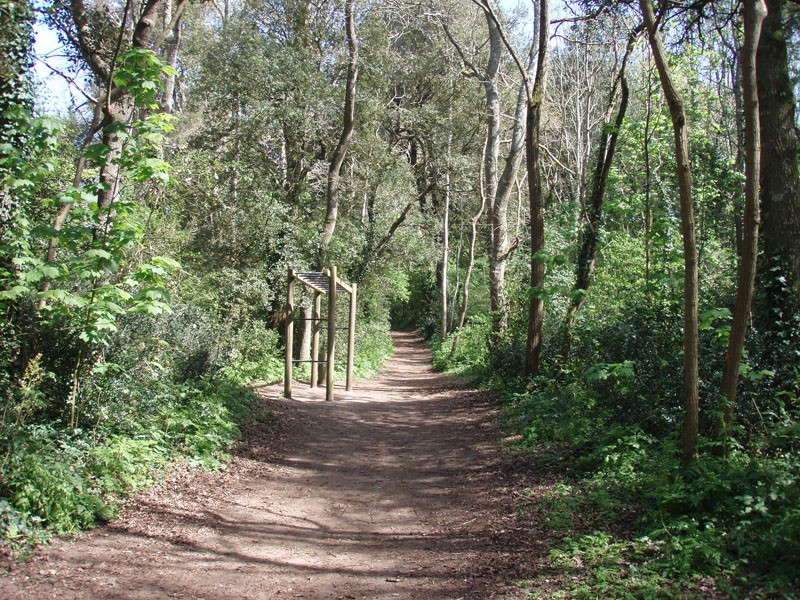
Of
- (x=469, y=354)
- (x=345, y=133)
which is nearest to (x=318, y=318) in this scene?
(x=345, y=133)

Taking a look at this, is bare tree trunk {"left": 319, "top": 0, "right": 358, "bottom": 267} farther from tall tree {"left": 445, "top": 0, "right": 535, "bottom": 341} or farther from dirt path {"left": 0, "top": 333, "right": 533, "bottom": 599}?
dirt path {"left": 0, "top": 333, "right": 533, "bottom": 599}

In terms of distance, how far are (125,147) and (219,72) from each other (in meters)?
12.3

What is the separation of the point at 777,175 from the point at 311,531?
6.90 m

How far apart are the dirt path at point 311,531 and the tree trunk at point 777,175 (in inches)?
162

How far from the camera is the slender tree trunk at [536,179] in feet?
36.8

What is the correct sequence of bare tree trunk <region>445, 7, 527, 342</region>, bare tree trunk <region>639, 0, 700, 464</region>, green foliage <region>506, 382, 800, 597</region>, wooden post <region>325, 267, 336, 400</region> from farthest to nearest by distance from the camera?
bare tree trunk <region>445, 7, 527, 342</region> < wooden post <region>325, 267, 336, 400</region> < bare tree trunk <region>639, 0, 700, 464</region> < green foliage <region>506, 382, 800, 597</region>

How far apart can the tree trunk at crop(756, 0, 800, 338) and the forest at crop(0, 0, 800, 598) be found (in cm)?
3

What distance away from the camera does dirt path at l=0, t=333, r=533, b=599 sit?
430 cm

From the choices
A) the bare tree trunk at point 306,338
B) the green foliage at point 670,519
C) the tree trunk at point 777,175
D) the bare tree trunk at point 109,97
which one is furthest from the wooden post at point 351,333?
the tree trunk at point 777,175

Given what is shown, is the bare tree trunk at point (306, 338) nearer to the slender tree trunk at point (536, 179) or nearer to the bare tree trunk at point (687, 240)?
the slender tree trunk at point (536, 179)

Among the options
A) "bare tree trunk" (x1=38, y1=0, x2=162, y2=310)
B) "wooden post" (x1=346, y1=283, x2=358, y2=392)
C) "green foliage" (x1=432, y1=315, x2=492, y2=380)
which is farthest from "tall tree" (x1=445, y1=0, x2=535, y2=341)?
"bare tree trunk" (x1=38, y1=0, x2=162, y2=310)

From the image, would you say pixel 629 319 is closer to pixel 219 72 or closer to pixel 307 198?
pixel 307 198

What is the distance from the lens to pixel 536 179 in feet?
37.3

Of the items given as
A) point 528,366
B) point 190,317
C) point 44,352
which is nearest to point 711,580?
point 44,352
